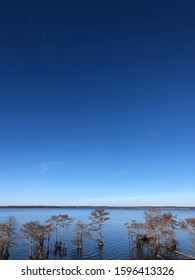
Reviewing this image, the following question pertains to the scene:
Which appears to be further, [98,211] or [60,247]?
[98,211]

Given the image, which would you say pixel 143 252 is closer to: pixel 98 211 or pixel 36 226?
pixel 98 211
